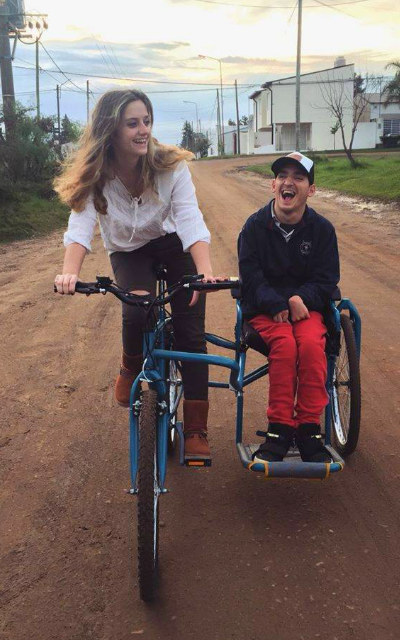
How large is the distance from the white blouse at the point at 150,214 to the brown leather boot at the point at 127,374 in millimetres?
645

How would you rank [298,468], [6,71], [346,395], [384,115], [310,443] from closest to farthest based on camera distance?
[298,468] → [310,443] → [346,395] → [6,71] → [384,115]

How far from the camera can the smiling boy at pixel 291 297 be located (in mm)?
3006

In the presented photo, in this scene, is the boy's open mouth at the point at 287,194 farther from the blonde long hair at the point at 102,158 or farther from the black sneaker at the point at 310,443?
the black sneaker at the point at 310,443

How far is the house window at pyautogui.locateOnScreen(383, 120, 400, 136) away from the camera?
5627 cm

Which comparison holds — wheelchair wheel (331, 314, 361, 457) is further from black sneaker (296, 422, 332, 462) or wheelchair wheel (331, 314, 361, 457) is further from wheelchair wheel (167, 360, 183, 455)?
wheelchair wheel (167, 360, 183, 455)

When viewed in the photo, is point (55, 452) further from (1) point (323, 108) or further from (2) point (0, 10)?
(1) point (323, 108)

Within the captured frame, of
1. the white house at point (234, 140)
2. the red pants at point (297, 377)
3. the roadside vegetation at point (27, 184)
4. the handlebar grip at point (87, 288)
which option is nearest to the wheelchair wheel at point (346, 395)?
the red pants at point (297, 377)

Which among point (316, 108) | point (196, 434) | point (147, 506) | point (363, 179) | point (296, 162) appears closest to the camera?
point (147, 506)

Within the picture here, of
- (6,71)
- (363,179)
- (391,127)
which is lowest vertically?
(363,179)

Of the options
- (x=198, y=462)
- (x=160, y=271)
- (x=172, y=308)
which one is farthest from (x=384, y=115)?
(x=198, y=462)

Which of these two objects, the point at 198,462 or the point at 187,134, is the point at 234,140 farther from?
the point at 198,462

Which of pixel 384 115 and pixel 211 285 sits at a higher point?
pixel 384 115

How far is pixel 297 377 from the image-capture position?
3094 mm

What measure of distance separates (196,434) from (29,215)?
1268 cm
